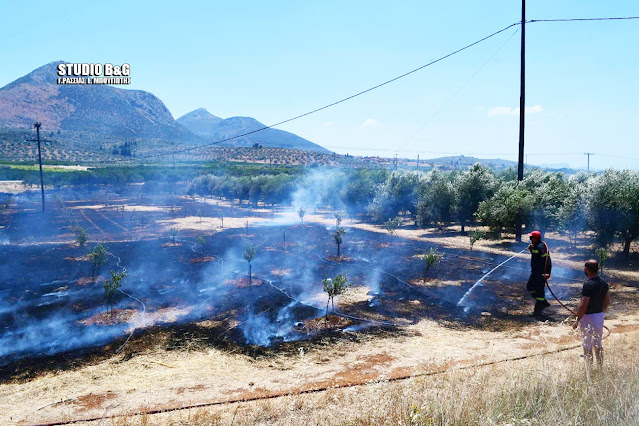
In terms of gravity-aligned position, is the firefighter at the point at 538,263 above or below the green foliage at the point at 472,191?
below

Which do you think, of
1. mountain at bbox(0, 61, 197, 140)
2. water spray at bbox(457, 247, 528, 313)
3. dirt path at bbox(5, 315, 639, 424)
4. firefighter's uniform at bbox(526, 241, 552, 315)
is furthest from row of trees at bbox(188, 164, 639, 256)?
mountain at bbox(0, 61, 197, 140)

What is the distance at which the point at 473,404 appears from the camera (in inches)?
220

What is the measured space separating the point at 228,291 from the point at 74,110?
559 ft

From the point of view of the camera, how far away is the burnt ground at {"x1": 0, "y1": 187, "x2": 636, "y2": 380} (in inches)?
532

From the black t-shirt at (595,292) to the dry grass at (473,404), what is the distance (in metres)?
1.00

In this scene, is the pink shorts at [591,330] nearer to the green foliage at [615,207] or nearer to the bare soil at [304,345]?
the bare soil at [304,345]

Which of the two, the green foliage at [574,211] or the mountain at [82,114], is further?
the mountain at [82,114]

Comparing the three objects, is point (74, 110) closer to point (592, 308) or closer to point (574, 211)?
point (574, 211)

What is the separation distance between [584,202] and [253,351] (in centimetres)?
2339

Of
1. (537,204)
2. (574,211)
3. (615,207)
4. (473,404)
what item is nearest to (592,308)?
(473,404)

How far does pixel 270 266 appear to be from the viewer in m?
23.9

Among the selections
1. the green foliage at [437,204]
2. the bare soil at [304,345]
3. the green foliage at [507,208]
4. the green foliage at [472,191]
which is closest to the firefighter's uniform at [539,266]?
the bare soil at [304,345]

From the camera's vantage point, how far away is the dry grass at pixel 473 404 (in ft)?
16.9

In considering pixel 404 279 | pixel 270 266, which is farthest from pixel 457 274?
pixel 270 266
